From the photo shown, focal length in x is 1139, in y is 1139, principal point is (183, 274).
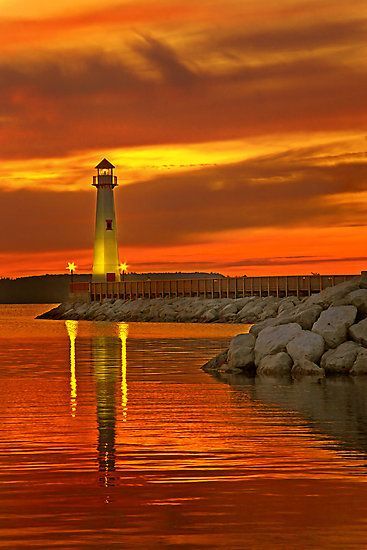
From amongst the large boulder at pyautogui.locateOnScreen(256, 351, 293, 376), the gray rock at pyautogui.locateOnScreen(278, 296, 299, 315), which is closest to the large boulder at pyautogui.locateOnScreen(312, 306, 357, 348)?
the large boulder at pyautogui.locateOnScreen(256, 351, 293, 376)

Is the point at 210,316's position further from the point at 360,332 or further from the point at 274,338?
the point at 360,332

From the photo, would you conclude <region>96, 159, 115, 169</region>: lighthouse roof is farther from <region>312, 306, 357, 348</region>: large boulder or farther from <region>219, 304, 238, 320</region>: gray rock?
<region>312, 306, 357, 348</region>: large boulder

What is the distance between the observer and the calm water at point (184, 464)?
27.7ft

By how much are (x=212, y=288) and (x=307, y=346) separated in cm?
6074

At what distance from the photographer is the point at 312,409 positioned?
57.8ft

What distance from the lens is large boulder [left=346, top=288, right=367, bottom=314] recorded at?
82.9ft

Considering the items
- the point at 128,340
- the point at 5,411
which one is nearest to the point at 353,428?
the point at 5,411

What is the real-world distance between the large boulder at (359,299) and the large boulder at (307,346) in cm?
139

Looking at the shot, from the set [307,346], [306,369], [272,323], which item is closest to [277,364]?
Answer: [306,369]

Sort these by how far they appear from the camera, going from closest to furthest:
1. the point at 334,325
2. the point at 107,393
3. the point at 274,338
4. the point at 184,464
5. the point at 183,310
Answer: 1. the point at 184,464
2. the point at 107,393
3. the point at 334,325
4. the point at 274,338
5. the point at 183,310

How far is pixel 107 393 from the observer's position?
21297 mm

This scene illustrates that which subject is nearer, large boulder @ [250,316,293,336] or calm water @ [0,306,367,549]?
calm water @ [0,306,367,549]

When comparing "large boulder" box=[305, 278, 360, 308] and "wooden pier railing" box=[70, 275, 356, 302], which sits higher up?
"wooden pier railing" box=[70, 275, 356, 302]

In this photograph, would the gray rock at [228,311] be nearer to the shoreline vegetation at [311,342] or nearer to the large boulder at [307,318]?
the shoreline vegetation at [311,342]
